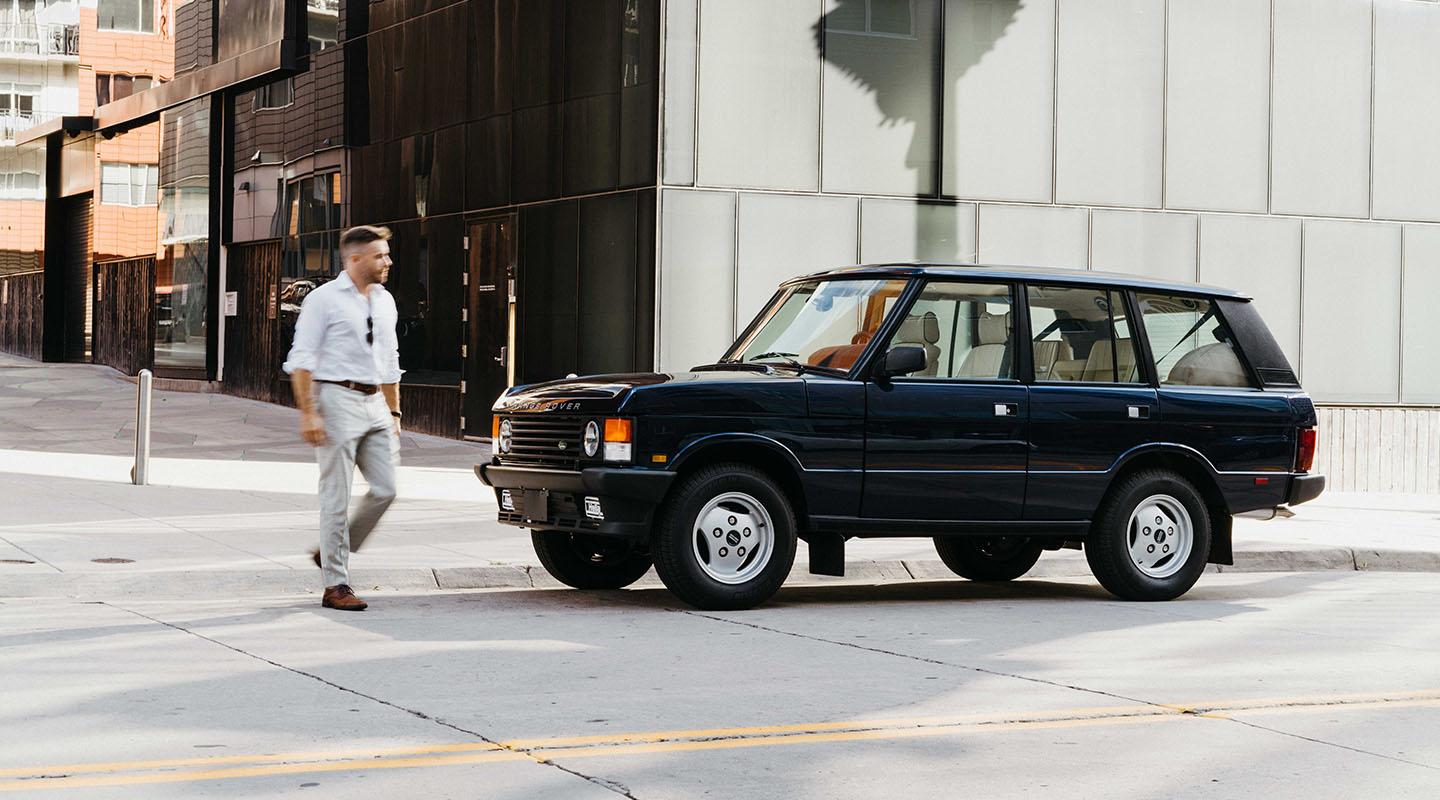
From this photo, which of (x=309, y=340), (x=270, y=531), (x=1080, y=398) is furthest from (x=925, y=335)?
(x=270, y=531)

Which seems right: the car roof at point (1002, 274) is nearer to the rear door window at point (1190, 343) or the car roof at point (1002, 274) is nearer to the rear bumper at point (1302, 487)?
the rear door window at point (1190, 343)

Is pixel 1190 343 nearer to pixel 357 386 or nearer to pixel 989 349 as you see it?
pixel 989 349

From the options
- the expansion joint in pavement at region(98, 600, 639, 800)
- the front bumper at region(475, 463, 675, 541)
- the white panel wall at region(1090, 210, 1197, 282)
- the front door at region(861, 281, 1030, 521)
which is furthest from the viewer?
the white panel wall at region(1090, 210, 1197, 282)

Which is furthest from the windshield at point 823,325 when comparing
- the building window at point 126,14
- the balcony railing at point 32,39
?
the balcony railing at point 32,39

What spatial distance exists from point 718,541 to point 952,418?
5.08 ft

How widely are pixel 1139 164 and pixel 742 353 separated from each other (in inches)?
474

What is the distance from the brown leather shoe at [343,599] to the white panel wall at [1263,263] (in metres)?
14.7

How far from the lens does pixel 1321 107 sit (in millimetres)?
22234

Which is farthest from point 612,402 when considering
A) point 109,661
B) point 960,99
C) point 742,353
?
point 960,99

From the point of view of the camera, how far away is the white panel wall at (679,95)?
19.1 m

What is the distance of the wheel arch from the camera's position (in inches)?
420

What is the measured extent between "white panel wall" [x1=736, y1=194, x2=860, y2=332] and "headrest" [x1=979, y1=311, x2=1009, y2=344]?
898cm

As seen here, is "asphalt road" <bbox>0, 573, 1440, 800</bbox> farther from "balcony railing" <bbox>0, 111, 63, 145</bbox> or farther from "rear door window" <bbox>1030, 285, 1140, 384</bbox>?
"balcony railing" <bbox>0, 111, 63, 145</bbox>

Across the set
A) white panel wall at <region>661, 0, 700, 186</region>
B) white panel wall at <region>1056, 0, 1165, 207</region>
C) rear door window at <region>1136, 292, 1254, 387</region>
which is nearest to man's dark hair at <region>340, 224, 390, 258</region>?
rear door window at <region>1136, 292, 1254, 387</region>
